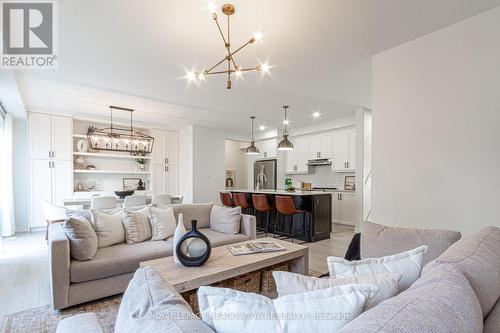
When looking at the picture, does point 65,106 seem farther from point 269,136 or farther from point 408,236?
point 408,236

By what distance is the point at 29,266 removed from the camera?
338 centimetres

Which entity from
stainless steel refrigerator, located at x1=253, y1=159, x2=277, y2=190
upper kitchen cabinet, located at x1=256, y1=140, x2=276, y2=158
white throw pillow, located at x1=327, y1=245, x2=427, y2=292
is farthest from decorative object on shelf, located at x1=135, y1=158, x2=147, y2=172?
white throw pillow, located at x1=327, y1=245, x2=427, y2=292

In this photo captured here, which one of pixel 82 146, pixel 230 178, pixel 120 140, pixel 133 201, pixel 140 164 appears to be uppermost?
pixel 120 140

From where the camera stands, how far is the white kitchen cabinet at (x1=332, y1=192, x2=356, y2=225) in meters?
6.10

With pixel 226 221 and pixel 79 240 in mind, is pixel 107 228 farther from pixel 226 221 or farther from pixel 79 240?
pixel 226 221

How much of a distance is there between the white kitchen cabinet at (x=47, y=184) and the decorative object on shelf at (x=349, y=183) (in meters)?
6.43

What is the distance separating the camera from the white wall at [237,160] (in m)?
9.88

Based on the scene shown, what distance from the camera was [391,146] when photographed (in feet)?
9.73

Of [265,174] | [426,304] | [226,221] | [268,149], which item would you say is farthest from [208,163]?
[426,304]

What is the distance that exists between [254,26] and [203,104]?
2.92 meters

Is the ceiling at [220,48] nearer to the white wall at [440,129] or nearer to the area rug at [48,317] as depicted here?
the white wall at [440,129]

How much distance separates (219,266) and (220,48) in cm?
228

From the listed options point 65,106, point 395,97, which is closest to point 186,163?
point 65,106

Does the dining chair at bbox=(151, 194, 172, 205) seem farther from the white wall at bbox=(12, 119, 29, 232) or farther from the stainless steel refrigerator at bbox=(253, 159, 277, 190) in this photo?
the stainless steel refrigerator at bbox=(253, 159, 277, 190)
